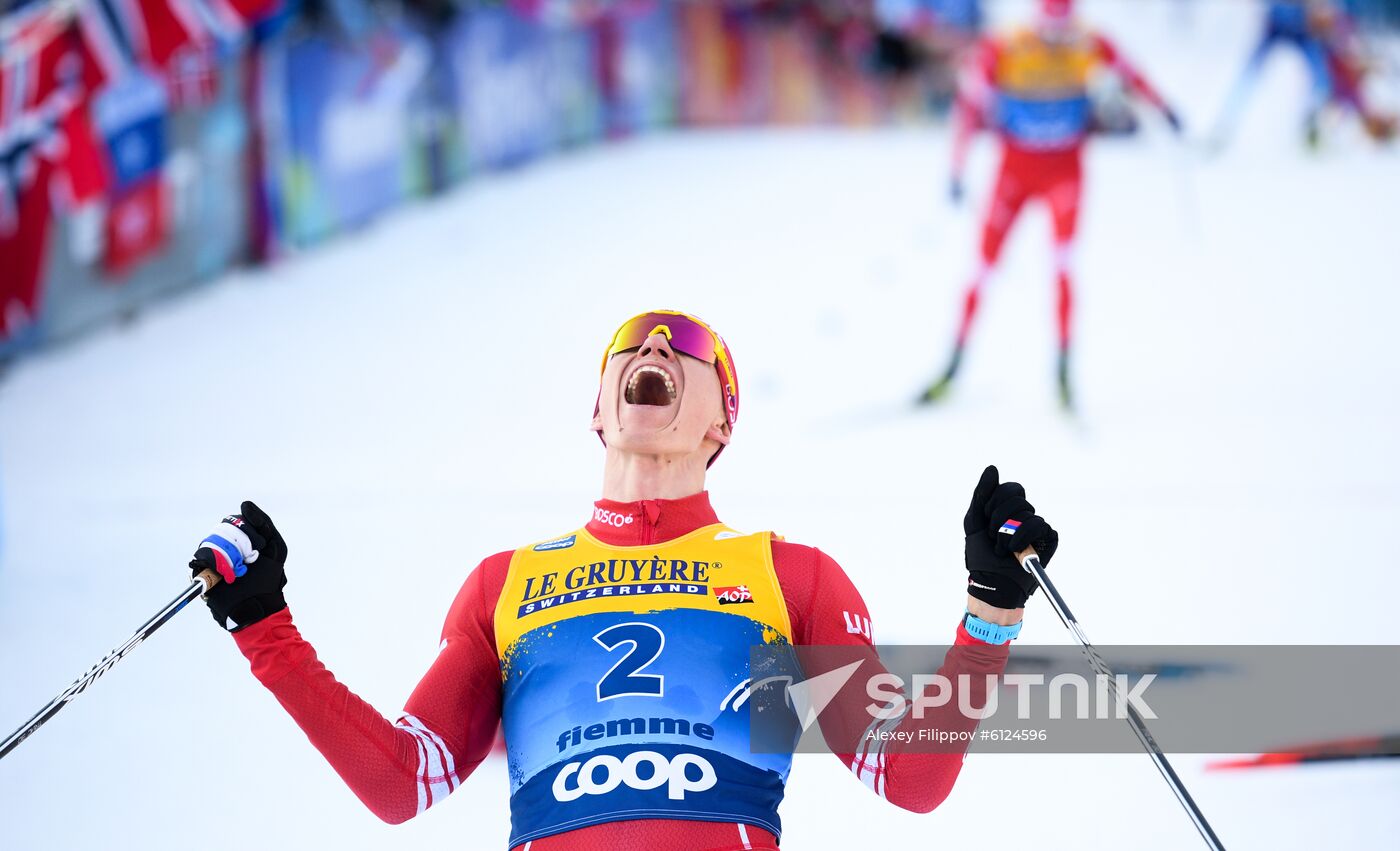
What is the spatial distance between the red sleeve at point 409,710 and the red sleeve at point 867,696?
0.55 metres

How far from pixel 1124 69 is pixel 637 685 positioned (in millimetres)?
5862

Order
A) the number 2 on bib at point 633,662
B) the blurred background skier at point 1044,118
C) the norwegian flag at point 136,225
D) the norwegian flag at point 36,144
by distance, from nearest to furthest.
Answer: the number 2 on bib at point 633,662 < the blurred background skier at point 1044,118 < the norwegian flag at point 36,144 < the norwegian flag at point 136,225

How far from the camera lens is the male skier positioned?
7.98 ft

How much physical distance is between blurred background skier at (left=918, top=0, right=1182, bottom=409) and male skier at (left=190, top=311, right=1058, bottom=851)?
15.4 ft

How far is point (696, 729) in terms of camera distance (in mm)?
2527

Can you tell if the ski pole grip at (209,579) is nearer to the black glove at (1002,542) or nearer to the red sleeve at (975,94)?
the black glove at (1002,542)

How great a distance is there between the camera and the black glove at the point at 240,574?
2.46 m

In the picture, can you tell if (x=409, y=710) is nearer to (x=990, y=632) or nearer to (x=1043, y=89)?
(x=990, y=632)

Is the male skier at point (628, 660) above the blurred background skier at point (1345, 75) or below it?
below

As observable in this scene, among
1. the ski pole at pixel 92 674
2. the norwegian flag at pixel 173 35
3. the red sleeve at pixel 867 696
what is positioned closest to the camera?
the red sleeve at pixel 867 696

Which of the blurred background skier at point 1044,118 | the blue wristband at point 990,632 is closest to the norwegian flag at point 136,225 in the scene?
the blurred background skier at point 1044,118

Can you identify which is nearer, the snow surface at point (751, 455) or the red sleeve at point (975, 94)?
the snow surface at point (751, 455)

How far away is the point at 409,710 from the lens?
2643 mm

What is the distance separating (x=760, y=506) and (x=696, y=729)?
3482 millimetres
